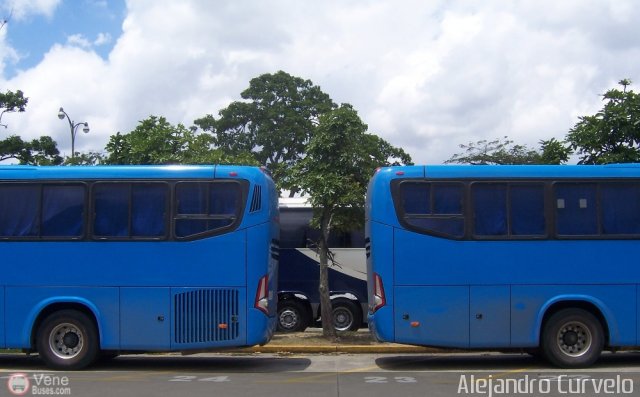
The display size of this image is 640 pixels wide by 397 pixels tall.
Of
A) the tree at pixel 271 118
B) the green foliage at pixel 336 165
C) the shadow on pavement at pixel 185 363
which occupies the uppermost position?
the tree at pixel 271 118

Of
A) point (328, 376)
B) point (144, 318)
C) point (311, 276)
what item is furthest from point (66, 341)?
point (311, 276)

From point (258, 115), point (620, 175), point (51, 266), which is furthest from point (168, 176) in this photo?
point (258, 115)

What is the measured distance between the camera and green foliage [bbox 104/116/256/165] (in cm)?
1606

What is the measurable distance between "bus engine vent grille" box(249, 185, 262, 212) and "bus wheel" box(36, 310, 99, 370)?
322 centimetres

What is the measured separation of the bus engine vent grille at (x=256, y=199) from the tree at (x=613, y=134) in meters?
7.55

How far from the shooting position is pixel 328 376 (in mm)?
10672

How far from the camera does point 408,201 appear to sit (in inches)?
439

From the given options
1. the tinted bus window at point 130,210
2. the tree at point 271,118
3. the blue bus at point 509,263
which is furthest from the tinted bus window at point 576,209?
the tree at point 271,118

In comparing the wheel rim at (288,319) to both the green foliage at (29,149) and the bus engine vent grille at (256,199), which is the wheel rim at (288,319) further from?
the green foliage at (29,149)

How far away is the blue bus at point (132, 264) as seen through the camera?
1091cm

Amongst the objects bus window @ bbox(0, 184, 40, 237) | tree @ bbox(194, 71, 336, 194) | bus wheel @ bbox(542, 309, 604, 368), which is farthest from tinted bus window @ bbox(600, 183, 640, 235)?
tree @ bbox(194, 71, 336, 194)

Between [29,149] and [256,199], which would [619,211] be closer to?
[256,199]

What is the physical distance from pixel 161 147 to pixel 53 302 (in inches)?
248

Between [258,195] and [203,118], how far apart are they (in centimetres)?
3152
